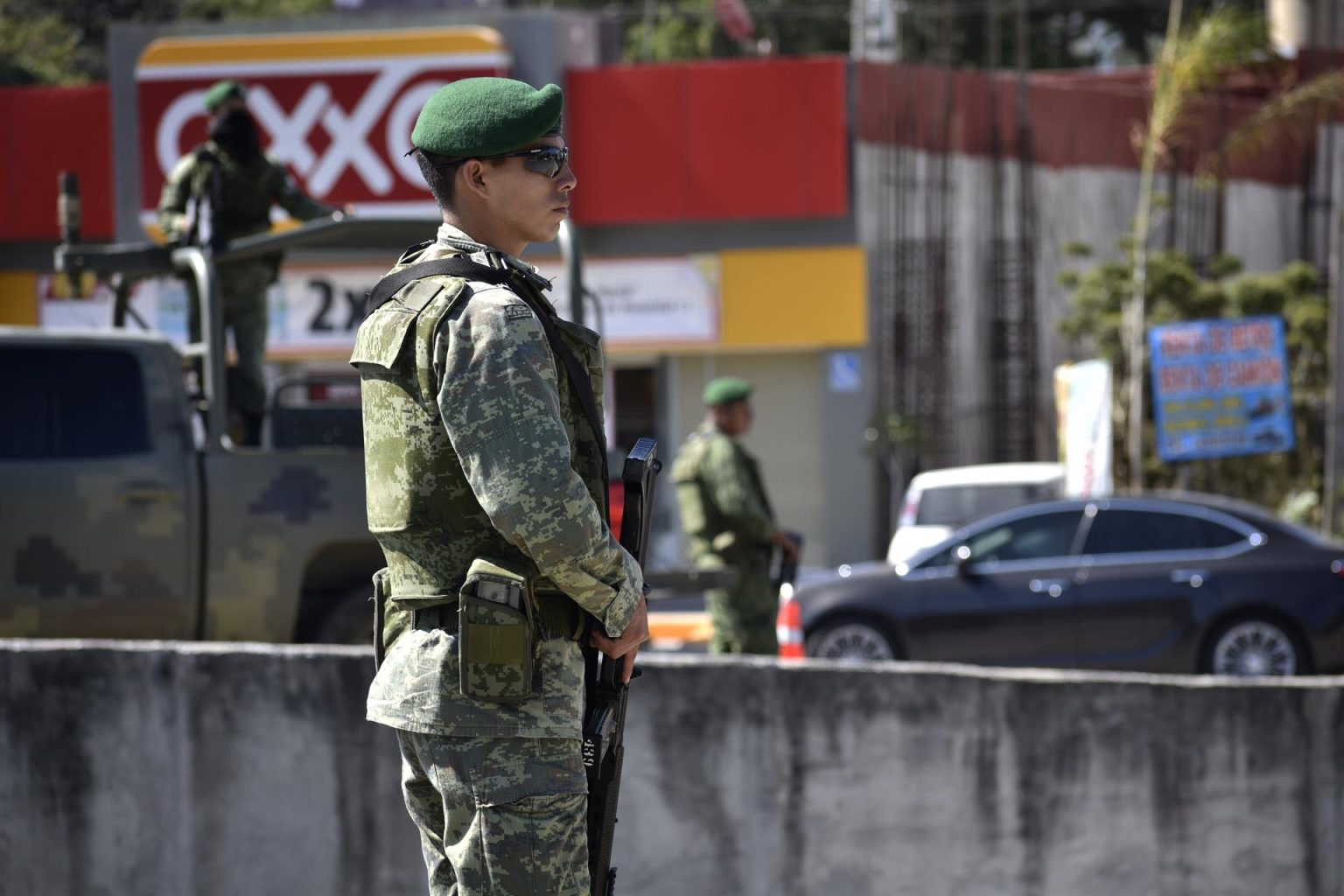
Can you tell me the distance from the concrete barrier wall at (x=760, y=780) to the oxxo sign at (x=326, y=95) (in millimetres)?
15049

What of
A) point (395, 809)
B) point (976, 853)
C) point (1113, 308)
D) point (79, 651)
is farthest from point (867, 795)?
point (1113, 308)

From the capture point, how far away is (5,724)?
4598 millimetres

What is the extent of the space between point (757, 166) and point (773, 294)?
57.0 inches

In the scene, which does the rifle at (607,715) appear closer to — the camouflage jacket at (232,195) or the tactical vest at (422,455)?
the tactical vest at (422,455)

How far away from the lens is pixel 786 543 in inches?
305

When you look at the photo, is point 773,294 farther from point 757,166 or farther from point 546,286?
point 546,286

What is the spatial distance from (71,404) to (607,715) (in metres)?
4.15

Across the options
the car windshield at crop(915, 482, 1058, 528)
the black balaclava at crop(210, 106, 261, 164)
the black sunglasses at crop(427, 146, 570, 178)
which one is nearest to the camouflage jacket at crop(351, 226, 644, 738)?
the black sunglasses at crop(427, 146, 570, 178)

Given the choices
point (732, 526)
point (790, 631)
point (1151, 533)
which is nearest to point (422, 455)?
point (732, 526)

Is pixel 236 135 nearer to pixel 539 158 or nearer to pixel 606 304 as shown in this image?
pixel 539 158

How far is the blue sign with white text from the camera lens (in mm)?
14789

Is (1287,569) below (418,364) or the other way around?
below

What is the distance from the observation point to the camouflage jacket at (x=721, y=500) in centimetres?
766

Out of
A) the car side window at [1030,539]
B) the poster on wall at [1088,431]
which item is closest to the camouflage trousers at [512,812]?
the car side window at [1030,539]
